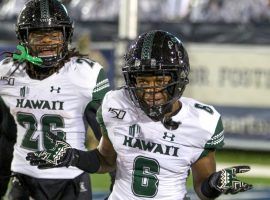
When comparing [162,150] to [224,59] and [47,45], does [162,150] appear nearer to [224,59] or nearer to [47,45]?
[47,45]

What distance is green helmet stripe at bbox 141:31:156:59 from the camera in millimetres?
3325

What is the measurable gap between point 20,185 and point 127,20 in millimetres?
4927

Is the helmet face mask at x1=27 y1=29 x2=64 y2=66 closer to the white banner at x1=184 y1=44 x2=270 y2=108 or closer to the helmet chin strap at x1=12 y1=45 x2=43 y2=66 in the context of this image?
the helmet chin strap at x1=12 y1=45 x2=43 y2=66

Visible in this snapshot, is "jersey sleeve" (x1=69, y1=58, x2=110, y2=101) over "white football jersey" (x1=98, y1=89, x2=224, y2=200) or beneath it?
over

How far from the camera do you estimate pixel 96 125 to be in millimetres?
3980

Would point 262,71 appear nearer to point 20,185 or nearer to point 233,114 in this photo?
point 233,114

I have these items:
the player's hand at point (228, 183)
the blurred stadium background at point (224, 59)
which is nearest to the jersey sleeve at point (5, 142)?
the player's hand at point (228, 183)

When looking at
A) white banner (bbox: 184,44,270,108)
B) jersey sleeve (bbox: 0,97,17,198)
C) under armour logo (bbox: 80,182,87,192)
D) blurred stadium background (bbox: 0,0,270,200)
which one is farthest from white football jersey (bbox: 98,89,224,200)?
white banner (bbox: 184,44,270,108)

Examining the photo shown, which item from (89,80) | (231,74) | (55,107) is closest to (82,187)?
(55,107)

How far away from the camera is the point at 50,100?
3.97m

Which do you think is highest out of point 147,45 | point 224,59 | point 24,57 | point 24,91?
point 147,45

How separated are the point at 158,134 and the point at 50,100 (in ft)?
2.74

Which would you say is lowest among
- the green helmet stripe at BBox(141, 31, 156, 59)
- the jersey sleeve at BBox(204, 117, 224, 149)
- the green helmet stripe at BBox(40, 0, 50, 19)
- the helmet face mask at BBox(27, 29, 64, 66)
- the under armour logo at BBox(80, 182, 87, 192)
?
the under armour logo at BBox(80, 182, 87, 192)

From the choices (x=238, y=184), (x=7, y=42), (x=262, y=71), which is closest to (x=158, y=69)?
(x=238, y=184)
